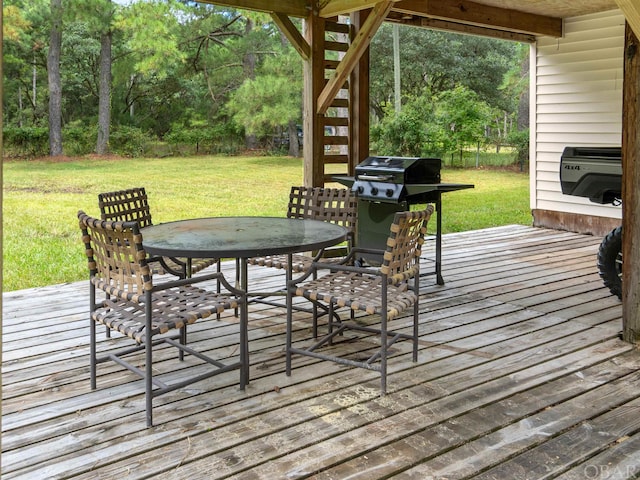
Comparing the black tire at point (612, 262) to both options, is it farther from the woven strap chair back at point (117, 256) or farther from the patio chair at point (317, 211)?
the woven strap chair back at point (117, 256)

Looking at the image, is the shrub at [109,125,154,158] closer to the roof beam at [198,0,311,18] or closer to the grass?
the grass

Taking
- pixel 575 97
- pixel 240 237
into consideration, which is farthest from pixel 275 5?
pixel 575 97

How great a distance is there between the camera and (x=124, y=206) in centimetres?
384

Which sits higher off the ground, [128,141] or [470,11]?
[470,11]

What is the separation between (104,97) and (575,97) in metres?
8.67

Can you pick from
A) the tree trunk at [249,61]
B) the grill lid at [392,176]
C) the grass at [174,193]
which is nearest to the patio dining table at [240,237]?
the grill lid at [392,176]

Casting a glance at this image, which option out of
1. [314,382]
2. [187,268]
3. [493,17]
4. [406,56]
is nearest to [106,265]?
[187,268]

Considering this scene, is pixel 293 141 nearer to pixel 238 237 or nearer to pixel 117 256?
pixel 238 237

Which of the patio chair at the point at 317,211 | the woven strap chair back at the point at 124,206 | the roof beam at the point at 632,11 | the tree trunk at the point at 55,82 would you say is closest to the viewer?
the roof beam at the point at 632,11

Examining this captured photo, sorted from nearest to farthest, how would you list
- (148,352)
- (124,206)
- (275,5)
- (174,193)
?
(148,352)
(124,206)
(275,5)
(174,193)

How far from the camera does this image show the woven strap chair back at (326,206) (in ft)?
13.0

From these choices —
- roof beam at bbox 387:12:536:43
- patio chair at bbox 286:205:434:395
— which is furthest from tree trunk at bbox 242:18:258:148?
patio chair at bbox 286:205:434:395

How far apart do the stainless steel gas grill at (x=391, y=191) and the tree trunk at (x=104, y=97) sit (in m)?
8.45

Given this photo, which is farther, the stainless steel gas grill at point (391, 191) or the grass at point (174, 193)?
the grass at point (174, 193)
